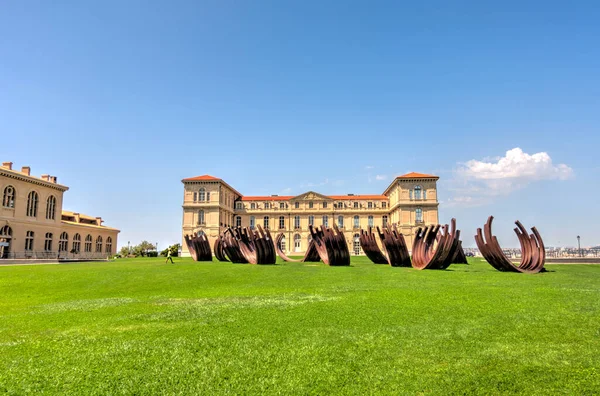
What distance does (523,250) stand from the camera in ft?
61.0

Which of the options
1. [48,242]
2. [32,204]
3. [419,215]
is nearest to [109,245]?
[48,242]

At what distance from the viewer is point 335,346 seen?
5.80 metres

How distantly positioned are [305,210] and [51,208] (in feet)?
121

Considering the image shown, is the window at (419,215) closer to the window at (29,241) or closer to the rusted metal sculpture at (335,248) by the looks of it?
the rusted metal sculpture at (335,248)

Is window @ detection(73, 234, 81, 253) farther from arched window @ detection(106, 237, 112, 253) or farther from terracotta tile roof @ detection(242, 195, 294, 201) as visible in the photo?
terracotta tile roof @ detection(242, 195, 294, 201)

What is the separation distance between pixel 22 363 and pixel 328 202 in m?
59.5

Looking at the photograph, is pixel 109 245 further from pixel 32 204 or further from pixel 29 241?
pixel 32 204

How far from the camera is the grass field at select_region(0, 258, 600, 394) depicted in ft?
14.9

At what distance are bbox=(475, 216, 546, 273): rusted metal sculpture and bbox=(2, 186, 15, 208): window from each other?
40.5 metres

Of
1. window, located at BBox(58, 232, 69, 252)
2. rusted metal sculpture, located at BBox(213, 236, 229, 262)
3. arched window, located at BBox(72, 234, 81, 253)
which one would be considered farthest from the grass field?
arched window, located at BBox(72, 234, 81, 253)

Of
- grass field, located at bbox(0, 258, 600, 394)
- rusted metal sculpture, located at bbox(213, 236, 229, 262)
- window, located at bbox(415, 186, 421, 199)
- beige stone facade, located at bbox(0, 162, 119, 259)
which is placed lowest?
grass field, located at bbox(0, 258, 600, 394)

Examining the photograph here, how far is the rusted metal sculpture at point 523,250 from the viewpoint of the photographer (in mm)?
18016

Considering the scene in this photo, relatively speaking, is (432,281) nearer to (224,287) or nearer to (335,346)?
(224,287)

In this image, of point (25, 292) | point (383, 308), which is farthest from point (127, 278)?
point (383, 308)
